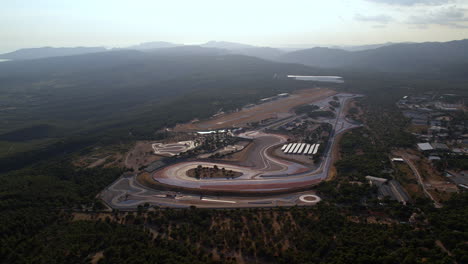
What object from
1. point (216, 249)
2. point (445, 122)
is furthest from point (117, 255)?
point (445, 122)

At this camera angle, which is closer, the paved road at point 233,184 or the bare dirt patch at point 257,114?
the paved road at point 233,184

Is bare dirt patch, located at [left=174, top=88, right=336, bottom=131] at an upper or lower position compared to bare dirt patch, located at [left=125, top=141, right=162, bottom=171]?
upper

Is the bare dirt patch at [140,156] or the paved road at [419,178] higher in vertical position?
the paved road at [419,178]

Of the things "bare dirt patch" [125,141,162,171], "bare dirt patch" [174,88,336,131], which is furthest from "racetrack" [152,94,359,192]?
"bare dirt patch" [174,88,336,131]

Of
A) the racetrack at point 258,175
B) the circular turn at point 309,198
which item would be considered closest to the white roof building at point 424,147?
the racetrack at point 258,175

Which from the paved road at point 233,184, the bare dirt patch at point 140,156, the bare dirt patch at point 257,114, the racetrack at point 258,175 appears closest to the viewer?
the paved road at point 233,184

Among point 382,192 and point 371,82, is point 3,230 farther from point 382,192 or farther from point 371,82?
point 371,82

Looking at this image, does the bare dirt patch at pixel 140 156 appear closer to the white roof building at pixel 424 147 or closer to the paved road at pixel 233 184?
the paved road at pixel 233 184

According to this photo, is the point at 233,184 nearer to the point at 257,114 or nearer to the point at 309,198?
the point at 309,198

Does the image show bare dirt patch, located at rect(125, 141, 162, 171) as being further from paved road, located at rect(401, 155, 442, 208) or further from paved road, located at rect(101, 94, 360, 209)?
paved road, located at rect(401, 155, 442, 208)

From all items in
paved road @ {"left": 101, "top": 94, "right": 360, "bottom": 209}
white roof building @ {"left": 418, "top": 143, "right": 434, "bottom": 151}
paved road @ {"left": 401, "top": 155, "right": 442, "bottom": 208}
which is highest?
white roof building @ {"left": 418, "top": 143, "right": 434, "bottom": 151}

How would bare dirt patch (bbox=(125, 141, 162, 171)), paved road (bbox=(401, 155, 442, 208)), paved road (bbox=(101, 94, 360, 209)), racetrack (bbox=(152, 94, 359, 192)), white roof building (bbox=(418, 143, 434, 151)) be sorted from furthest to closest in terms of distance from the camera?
1. bare dirt patch (bbox=(125, 141, 162, 171))
2. white roof building (bbox=(418, 143, 434, 151))
3. racetrack (bbox=(152, 94, 359, 192))
4. paved road (bbox=(101, 94, 360, 209))
5. paved road (bbox=(401, 155, 442, 208))

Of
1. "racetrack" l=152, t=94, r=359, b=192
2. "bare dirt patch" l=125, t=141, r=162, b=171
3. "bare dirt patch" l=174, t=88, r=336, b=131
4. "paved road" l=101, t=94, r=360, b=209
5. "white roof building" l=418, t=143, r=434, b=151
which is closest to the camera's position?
"paved road" l=101, t=94, r=360, b=209
